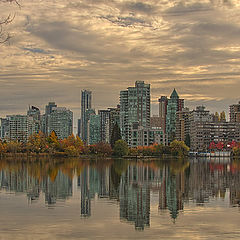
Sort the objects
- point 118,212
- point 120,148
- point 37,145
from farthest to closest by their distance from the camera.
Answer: point 120,148
point 37,145
point 118,212

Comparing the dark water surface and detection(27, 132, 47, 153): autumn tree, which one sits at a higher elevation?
detection(27, 132, 47, 153): autumn tree

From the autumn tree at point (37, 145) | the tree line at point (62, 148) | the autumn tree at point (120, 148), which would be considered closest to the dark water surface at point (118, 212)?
the tree line at point (62, 148)

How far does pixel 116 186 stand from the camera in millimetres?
52656

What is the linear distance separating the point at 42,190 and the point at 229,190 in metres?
19.3

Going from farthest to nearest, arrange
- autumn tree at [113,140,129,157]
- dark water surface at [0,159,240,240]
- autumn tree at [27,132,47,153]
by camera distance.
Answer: autumn tree at [113,140,129,157] → autumn tree at [27,132,47,153] → dark water surface at [0,159,240,240]

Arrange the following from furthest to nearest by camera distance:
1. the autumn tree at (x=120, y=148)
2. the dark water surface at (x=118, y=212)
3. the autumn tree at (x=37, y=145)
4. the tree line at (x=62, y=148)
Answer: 1. the autumn tree at (x=120, y=148)
2. the autumn tree at (x=37, y=145)
3. the tree line at (x=62, y=148)
4. the dark water surface at (x=118, y=212)

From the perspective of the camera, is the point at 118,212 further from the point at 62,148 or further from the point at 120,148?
the point at 120,148

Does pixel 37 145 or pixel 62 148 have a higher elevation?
pixel 37 145

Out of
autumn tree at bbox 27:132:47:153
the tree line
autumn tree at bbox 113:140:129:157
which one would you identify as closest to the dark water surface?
the tree line

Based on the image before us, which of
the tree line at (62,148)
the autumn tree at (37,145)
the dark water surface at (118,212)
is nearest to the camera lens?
the dark water surface at (118,212)

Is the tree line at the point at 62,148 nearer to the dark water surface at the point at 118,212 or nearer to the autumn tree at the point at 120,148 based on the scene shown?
the autumn tree at the point at 120,148

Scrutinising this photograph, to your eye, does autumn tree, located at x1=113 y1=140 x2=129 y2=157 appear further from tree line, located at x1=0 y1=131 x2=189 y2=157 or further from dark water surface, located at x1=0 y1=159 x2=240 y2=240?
dark water surface, located at x1=0 y1=159 x2=240 y2=240

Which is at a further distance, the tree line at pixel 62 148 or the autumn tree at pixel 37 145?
the autumn tree at pixel 37 145

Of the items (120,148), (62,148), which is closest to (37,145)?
(62,148)
